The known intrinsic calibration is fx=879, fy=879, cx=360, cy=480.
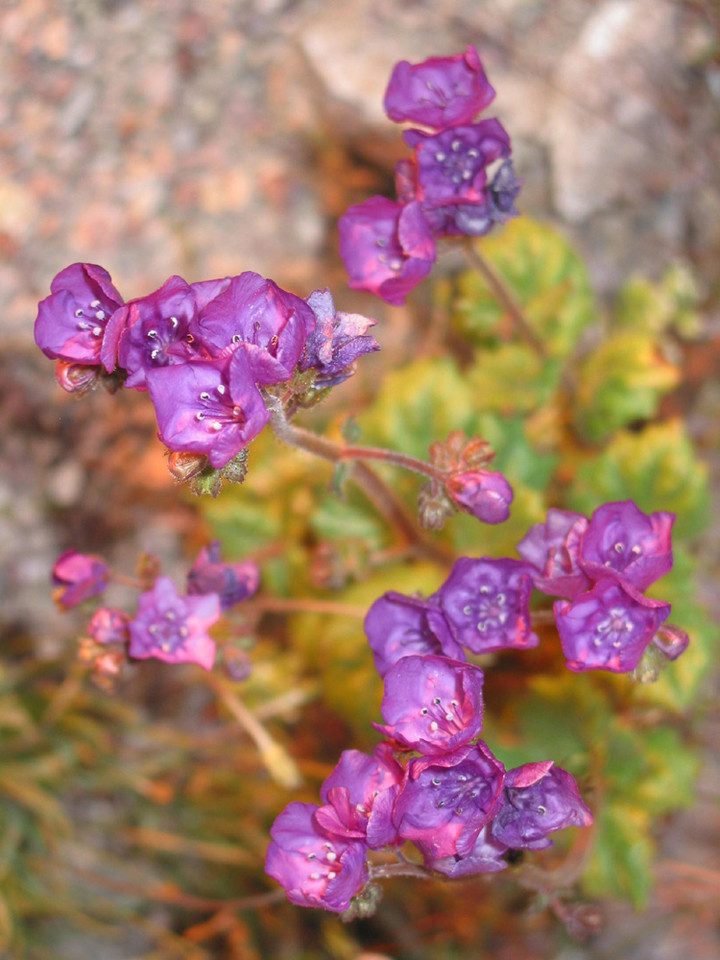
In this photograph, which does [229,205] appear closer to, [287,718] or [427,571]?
[427,571]

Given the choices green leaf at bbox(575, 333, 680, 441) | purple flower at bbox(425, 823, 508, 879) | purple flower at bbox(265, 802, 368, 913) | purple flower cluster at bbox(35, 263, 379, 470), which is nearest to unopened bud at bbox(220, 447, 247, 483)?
purple flower cluster at bbox(35, 263, 379, 470)

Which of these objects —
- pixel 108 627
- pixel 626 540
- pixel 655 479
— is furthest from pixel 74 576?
pixel 655 479

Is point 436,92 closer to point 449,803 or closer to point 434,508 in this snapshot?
point 434,508

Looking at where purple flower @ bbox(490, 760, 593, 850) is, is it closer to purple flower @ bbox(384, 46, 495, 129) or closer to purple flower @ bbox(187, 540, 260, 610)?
purple flower @ bbox(187, 540, 260, 610)

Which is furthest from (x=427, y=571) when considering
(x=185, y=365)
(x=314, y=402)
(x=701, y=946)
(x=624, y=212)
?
(x=701, y=946)

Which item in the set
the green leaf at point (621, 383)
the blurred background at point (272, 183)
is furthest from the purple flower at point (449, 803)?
the blurred background at point (272, 183)

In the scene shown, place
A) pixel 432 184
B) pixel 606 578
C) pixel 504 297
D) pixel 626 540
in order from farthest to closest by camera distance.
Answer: pixel 504 297 → pixel 432 184 → pixel 626 540 → pixel 606 578
